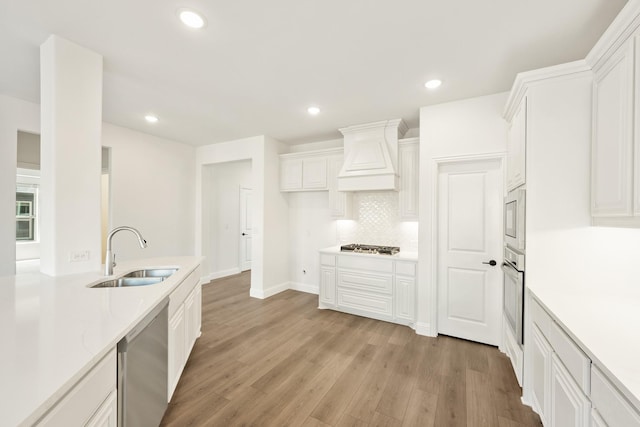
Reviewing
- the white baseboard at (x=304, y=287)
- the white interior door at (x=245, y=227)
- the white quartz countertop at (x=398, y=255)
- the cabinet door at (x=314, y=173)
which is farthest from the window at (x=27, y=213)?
the white quartz countertop at (x=398, y=255)

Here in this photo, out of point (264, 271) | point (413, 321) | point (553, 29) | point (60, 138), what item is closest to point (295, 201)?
point (264, 271)

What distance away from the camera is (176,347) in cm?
204

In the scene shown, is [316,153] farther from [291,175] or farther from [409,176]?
[409,176]

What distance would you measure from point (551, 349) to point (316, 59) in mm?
2692

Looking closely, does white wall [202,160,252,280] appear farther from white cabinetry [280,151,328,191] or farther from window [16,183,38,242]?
window [16,183,38,242]

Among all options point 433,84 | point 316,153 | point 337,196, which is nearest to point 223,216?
point 316,153

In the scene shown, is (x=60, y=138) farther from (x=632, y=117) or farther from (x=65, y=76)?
(x=632, y=117)

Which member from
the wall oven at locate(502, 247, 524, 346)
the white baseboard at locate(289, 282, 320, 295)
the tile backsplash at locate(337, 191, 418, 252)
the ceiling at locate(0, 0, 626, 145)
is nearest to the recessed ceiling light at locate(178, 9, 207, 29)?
the ceiling at locate(0, 0, 626, 145)

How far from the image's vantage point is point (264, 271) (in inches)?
178

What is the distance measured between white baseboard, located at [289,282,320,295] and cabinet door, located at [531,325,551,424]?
3.23 metres

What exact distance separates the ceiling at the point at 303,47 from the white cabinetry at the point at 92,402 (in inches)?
81.7

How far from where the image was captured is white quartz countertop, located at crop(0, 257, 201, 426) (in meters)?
0.73

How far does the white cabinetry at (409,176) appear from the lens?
3.58 m

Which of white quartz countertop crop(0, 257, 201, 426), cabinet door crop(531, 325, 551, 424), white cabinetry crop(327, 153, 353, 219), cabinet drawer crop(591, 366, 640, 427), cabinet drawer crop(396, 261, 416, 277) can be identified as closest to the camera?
white quartz countertop crop(0, 257, 201, 426)
